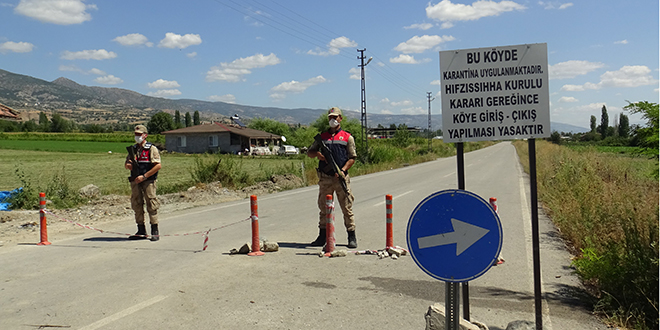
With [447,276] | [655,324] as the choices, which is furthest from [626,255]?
[447,276]

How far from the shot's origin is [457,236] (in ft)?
11.2

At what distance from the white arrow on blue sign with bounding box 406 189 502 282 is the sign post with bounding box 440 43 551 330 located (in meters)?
0.80

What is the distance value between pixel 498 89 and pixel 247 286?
11.7ft

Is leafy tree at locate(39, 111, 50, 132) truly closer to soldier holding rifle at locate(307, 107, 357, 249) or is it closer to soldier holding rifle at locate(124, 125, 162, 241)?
soldier holding rifle at locate(124, 125, 162, 241)

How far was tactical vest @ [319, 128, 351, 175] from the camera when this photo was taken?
25.3 ft

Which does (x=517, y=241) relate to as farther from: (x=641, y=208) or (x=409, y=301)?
(x=409, y=301)

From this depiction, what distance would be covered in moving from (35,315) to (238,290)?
6.56 feet

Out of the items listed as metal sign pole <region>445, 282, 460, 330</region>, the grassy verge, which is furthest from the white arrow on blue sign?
the grassy verge

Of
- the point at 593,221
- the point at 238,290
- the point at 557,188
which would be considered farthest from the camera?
the point at 557,188

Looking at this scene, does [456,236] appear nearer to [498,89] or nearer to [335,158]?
[498,89]

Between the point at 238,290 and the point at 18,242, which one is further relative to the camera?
the point at 18,242

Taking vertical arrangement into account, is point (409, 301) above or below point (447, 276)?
below

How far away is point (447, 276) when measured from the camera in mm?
3424

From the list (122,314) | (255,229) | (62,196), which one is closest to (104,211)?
(62,196)
